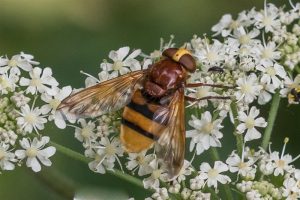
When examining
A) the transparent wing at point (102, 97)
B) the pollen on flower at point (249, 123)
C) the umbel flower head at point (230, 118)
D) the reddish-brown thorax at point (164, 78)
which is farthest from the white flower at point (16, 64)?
the pollen on flower at point (249, 123)

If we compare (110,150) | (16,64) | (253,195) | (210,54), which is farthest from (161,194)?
(16,64)

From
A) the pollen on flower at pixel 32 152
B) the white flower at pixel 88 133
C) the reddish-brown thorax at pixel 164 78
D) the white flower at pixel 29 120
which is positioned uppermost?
the reddish-brown thorax at pixel 164 78

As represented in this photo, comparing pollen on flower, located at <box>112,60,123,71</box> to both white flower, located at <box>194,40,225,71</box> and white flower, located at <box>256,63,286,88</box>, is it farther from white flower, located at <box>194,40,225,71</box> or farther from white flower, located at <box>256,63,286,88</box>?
white flower, located at <box>256,63,286,88</box>

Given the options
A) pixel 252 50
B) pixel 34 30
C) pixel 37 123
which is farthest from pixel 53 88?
pixel 34 30

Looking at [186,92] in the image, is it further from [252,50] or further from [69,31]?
[69,31]

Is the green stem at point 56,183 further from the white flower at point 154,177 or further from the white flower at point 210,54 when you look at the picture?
the white flower at point 210,54

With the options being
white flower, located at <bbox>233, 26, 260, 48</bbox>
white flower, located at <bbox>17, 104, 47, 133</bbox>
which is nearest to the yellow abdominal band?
white flower, located at <bbox>233, 26, 260, 48</bbox>

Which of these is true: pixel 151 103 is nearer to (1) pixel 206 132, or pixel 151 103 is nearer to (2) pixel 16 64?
(1) pixel 206 132
